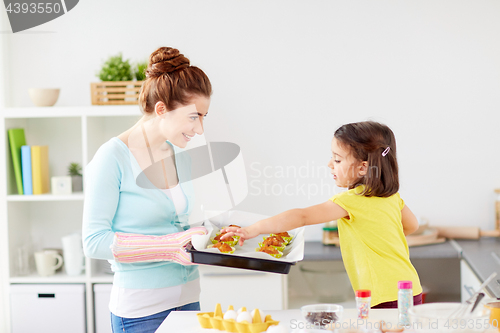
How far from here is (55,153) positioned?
2760 millimetres

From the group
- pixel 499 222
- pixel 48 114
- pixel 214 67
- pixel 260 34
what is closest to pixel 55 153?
pixel 48 114

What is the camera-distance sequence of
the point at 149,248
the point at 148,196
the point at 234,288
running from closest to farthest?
the point at 149,248
the point at 148,196
the point at 234,288

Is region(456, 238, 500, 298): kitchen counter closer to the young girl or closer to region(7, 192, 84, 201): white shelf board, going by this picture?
the young girl

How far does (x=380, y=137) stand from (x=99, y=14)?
190cm

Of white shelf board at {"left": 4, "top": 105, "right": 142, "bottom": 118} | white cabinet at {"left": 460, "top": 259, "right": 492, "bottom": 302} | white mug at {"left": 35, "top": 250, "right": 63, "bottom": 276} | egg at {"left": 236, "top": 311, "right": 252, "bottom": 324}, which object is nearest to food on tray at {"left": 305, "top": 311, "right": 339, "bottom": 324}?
egg at {"left": 236, "top": 311, "right": 252, "bottom": 324}

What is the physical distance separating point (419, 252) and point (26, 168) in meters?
2.00

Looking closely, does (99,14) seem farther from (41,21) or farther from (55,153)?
(55,153)

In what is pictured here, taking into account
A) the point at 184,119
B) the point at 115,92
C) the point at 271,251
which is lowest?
the point at 271,251

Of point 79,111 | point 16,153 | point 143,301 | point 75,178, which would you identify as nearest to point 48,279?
point 75,178

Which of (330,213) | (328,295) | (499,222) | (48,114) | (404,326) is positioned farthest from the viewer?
(328,295)

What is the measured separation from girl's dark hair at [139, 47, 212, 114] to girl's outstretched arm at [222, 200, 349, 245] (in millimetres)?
420

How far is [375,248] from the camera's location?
148cm

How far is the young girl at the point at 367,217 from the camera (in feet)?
4.76

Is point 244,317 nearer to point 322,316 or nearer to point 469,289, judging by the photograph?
point 322,316
